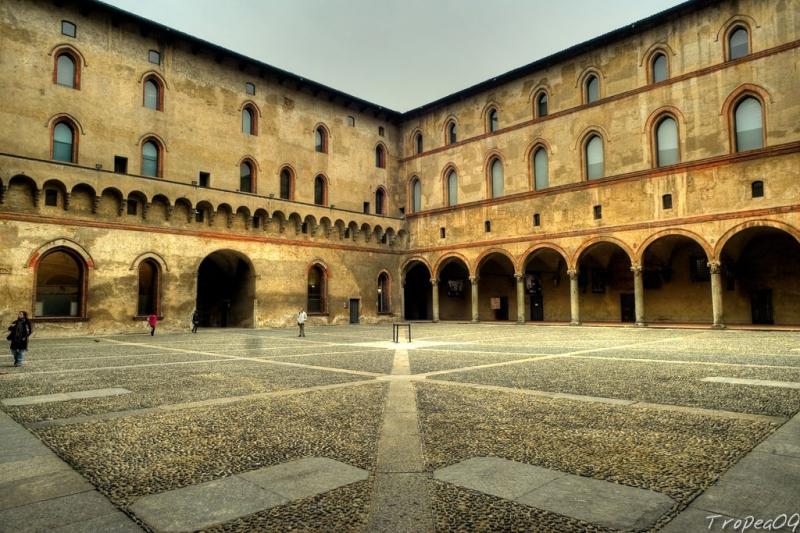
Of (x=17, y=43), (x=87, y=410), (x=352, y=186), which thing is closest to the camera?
(x=87, y=410)

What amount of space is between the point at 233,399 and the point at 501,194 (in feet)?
88.4

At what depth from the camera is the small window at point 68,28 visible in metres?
23.1

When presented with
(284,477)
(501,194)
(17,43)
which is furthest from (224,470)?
(501,194)

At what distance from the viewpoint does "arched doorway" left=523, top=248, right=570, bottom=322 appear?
32875 mm

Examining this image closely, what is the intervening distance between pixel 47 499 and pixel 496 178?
1220 inches

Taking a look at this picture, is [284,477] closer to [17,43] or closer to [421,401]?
[421,401]

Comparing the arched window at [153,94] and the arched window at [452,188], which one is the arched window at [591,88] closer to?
the arched window at [452,188]

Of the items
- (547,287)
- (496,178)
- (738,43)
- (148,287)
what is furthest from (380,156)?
(738,43)

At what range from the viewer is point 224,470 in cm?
414

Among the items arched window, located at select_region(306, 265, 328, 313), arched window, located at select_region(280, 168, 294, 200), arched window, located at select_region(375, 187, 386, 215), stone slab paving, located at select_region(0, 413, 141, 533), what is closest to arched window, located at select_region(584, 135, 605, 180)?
arched window, located at select_region(375, 187, 386, 215)

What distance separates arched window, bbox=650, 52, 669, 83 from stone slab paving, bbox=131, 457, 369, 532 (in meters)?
28.0

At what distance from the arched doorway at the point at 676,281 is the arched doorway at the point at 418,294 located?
16.3 meters

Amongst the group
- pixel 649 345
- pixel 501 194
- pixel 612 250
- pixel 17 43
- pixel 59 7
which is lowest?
pixel 649 345

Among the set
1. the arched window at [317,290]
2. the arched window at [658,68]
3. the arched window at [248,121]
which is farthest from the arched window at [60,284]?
the arched window at [658,68]
